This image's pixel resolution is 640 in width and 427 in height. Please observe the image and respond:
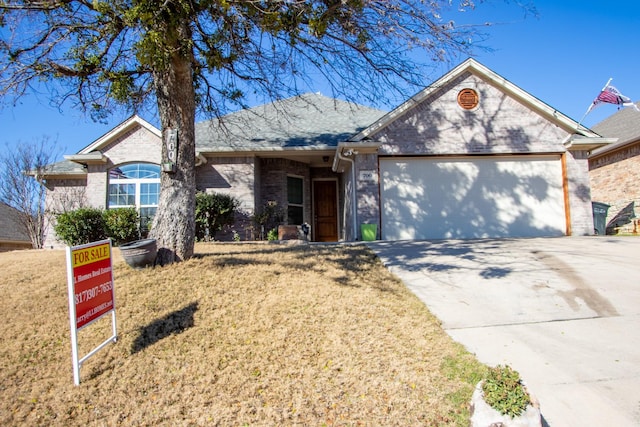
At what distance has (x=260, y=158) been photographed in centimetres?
1320

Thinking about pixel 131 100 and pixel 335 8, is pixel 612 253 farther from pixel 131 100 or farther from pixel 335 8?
pixel 131 100

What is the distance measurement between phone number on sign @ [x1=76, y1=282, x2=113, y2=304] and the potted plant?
3.66 meters

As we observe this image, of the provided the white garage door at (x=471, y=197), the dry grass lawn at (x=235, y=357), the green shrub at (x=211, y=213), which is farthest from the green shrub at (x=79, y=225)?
the white garage door at (x=471, y=197)

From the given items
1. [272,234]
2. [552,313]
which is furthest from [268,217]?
[552,313]

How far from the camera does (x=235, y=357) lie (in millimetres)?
3869

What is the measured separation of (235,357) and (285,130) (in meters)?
10.9

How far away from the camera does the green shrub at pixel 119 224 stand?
38.4 feet

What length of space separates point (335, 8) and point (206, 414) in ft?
18.7

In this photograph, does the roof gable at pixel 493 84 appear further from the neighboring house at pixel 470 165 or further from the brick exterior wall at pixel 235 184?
the brick exterior wall at pixel 235 184

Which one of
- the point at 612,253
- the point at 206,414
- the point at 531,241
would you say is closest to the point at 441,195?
the point at 531,241

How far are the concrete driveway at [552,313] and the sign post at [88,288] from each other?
3867 millimetres

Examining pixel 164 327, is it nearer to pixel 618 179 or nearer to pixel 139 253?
pixel 139 253

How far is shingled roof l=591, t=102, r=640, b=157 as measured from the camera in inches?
596

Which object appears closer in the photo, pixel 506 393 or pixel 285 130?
pixel 506 393
